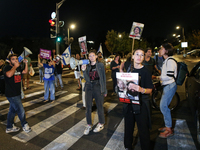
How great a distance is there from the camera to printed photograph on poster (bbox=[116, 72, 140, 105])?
2572 millimetres

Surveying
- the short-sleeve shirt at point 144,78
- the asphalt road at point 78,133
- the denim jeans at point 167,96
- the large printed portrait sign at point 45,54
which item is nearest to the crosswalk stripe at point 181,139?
the asphalt road at point 78,133

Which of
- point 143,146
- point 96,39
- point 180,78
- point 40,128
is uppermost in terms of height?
point 96,39

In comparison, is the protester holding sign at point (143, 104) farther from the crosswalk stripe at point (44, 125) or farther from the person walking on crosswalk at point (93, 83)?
the crosswalk stripe at point (44, 125)

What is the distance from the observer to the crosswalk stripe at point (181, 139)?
133 inches

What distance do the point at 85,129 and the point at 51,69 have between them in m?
3.82

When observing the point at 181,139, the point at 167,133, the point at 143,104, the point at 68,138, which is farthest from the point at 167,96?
the point at 68,138

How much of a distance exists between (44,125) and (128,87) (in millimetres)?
3188

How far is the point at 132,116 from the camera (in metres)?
2.90

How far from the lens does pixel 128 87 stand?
264 centimetres

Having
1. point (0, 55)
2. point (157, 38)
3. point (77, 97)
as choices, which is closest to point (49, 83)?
point (77, 97)

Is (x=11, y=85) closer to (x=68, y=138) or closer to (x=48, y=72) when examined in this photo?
(x=68, y=138)

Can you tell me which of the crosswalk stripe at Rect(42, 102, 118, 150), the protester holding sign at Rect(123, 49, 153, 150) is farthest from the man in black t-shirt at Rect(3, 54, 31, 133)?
the protester holding sign at Rect(123, 49, 153, 150)

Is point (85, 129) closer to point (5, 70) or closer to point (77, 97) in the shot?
point (5, 70)

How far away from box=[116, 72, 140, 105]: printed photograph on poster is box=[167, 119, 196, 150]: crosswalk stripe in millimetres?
1545
